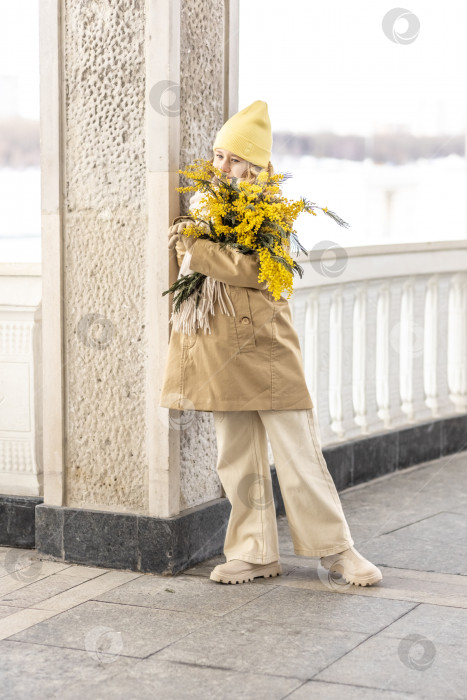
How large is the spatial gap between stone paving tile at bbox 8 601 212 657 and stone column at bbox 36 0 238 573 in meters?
0.44

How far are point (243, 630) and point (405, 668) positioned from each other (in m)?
0.53

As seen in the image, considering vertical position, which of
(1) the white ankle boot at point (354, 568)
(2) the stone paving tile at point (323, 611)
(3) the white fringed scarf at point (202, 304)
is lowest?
(2) the stone paving tile at point (323, 611)

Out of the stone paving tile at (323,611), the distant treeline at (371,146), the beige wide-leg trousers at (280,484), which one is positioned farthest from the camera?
the distant treeline at (371,146)

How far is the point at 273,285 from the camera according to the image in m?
3.38

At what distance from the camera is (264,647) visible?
10.1 ft

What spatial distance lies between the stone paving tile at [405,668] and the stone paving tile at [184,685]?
0.14 metres

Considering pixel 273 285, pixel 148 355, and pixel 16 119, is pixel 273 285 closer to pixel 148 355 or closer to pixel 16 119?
pixel 148 355

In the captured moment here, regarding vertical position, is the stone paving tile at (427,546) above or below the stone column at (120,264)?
below

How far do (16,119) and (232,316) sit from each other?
4072 mm

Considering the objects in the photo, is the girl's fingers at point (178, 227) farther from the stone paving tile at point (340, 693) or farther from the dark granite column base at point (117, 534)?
the stone paving tile at point (340, 693)

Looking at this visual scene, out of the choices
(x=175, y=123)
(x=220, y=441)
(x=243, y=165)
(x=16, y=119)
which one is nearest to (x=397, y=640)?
(x=220, y=441)

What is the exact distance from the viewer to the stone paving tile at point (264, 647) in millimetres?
2939

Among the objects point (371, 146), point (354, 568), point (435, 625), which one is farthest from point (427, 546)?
point (371, 146)

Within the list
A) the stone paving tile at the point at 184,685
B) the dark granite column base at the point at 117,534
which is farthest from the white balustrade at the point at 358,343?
the stone paving tile at the point at 184,685
